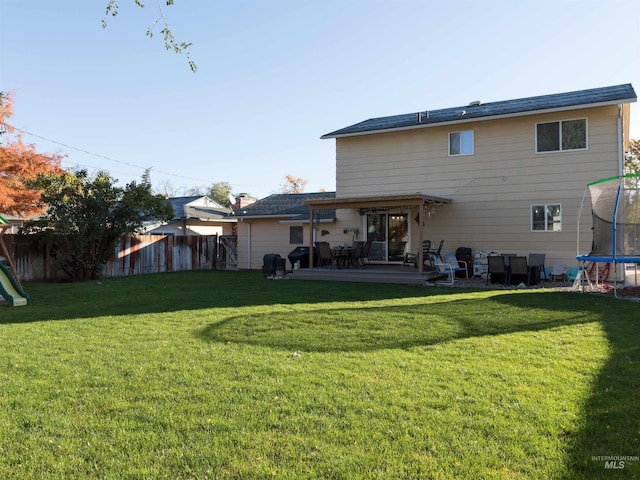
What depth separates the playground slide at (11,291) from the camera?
9.06 metres

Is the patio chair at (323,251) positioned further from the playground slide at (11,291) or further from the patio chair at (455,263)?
the playground slide at (11,291)

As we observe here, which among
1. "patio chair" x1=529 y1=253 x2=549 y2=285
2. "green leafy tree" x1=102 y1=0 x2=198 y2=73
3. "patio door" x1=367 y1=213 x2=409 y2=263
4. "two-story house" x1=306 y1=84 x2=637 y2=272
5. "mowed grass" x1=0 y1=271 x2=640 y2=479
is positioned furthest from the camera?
"patio door" x1=367 y1=213 x2=409 y2=263

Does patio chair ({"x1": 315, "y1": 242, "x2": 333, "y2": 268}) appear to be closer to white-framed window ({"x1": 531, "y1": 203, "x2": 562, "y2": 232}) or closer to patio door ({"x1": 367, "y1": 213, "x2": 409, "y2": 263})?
patio door ({"x1": 367, "y1": 213, "x2": 409, "y2": 263})

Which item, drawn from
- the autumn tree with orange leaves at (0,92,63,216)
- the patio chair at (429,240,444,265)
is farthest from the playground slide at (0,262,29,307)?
the patio chair at (429,240,444,265)

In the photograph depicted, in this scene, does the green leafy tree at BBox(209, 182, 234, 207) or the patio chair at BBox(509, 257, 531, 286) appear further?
the green leafy tree at BBox(209, 182, 234, 207)

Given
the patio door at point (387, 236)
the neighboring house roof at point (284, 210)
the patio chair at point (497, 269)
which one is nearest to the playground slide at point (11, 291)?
the neighboring house roof at point (284, 210)

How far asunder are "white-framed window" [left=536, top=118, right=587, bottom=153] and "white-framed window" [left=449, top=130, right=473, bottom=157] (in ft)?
6.60

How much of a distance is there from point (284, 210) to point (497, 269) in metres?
9.53

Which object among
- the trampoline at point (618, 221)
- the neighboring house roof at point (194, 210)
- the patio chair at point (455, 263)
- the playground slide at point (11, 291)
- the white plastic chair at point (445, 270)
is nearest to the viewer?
the playground slide at point (11, 291)

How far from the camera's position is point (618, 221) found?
10.2 metres

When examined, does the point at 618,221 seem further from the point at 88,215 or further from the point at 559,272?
the point at 88,215

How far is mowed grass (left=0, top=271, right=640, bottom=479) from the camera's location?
8.54ft

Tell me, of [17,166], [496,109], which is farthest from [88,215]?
[496,109]

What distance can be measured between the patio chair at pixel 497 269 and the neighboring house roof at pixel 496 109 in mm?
4670
